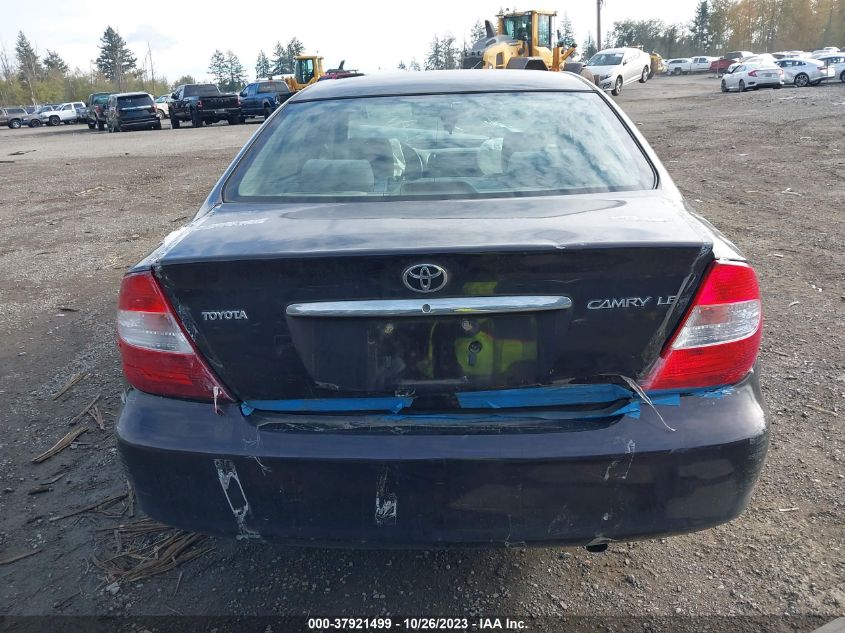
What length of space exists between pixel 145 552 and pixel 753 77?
37.0 meters

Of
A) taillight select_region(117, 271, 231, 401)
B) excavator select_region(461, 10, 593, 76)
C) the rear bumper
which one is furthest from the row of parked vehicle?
the rear bumper

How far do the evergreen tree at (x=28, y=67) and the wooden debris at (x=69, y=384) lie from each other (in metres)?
84.6

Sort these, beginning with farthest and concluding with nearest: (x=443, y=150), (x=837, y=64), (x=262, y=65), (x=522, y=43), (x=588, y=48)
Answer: (x=262, y=65), (x=588, y=48), (x=837, y=64), (x=522, y=43), (x=443, y=150)

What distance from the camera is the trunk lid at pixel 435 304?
5.98ft

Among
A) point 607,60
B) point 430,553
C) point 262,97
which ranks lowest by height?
point 430,553

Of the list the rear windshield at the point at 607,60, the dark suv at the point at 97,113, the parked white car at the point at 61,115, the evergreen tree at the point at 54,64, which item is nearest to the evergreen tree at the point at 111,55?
the evergreen tree at the point at 54,64

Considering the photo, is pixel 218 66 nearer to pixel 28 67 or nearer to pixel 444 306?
pixel 28 67

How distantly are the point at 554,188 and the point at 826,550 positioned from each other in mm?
1648

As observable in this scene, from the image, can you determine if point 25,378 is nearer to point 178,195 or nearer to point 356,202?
point 356,202

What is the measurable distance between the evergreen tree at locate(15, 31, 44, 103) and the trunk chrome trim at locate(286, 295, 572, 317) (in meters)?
87.5

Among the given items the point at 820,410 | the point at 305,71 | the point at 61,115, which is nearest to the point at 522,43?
the point at 305,71

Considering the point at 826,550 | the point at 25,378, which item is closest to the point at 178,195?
the point at 25,378

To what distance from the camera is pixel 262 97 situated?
31.5 metres

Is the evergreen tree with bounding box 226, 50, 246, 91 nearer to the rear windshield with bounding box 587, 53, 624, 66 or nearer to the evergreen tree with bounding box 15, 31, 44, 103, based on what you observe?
the evergreen tree with bounding box 15, 31, 44, 103
